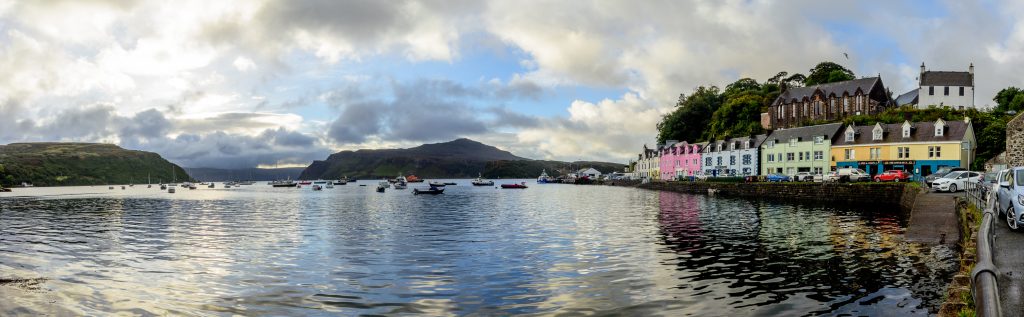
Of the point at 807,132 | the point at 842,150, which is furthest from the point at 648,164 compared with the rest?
the point at 842,150

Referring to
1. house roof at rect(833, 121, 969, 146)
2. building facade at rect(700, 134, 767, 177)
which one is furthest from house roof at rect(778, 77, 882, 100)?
house roof at rect(833, 121, 969, 146)

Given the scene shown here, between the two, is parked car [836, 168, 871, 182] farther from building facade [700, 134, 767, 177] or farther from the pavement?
the pavement

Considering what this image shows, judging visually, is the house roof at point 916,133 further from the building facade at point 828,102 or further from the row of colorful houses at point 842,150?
the building facade at point 828,102

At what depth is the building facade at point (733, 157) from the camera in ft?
408

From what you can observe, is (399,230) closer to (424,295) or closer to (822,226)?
(424,295)

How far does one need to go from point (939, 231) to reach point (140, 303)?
36.8m

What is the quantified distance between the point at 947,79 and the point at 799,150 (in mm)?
38671

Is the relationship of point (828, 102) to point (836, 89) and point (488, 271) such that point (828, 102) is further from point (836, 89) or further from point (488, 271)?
point (488, 271)

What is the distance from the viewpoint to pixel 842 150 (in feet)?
344

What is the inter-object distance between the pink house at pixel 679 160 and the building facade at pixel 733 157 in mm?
3914

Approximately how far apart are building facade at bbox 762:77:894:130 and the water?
93025 millimetres

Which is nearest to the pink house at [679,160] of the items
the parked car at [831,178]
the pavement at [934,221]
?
the parked car at [831,178]

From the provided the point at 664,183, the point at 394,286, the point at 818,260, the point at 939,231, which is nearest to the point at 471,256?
the point at 394,286

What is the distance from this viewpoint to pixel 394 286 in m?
21.8
